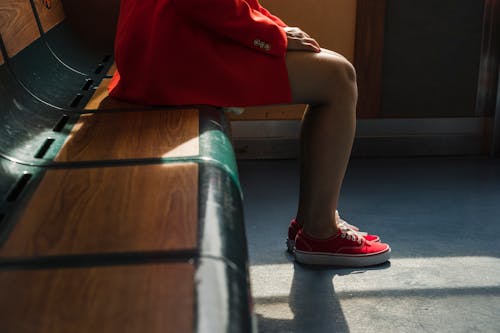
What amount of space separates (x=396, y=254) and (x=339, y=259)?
232 millimetres

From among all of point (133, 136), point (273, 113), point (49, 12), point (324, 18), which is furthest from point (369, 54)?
point (133, 136)

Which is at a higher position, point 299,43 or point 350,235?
point 299,43

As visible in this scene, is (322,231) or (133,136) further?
(322,231)

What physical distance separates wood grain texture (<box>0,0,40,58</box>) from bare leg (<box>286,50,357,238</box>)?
73 centimetres

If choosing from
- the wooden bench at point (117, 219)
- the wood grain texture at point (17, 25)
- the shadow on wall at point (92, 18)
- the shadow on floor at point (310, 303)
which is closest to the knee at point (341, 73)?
the wooden bench at point (117, 219)

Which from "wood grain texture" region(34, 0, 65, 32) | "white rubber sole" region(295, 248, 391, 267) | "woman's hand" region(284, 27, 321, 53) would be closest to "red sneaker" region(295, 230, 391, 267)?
"white rubber sole" region(295, 248, 391, 267)

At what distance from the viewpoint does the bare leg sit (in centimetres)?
167

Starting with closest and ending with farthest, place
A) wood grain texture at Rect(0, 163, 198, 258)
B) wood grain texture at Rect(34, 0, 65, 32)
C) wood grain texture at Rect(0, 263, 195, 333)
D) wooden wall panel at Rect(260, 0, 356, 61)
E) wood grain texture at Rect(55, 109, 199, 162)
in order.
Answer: wood grain texture at Rect(0, 263, 195, 333) < wood grain texture at Rect(0, 163, 198, 258) < wood grain texture at Rect(55, 109, 199, 162) < wood grain texture at Rect(34, 0, 65, 32) < wooden wall panel at Rect(260, 0, 356, 61)

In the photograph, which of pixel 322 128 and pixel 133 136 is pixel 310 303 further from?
pixel 133 136

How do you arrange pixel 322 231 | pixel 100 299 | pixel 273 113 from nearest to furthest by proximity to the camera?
pixel 100 299
pixel 322 231
pixel 273 113

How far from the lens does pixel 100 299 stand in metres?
0.71

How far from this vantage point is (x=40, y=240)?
86 cm

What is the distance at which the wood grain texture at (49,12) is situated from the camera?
2108 millimetres

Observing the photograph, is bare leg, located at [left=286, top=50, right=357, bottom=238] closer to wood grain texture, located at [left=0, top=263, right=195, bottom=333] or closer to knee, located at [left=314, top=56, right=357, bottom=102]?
knee, located at [left=314, top=56, right=357, bottom=102]
